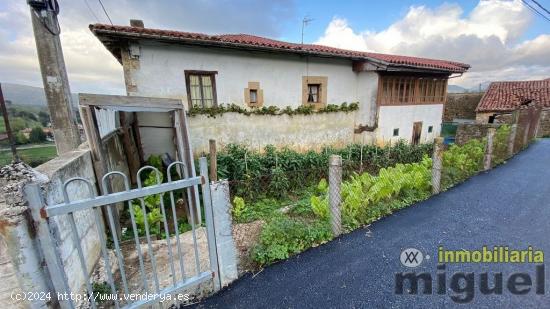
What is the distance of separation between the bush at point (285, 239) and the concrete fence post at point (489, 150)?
6792 mm

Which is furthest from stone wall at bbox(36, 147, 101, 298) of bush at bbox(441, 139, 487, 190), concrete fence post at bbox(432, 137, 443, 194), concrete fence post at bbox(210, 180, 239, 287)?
bush at bbox(441, 139, 487, 190)

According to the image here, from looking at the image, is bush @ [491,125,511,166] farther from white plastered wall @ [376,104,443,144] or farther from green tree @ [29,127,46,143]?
green tree @ [29,127,46,143]

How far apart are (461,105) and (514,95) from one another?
3.61m

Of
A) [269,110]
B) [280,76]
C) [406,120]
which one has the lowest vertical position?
[406,120]

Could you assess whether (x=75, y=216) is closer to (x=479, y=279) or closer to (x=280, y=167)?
(x=280, y=167)

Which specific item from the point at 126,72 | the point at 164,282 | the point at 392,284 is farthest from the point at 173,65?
the point at 392,284

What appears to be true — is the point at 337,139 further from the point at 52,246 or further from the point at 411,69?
the point at 52,246

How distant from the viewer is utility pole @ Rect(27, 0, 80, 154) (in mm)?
4648

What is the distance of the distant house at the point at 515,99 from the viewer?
606 inches

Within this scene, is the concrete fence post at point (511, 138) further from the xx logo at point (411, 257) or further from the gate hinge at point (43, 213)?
the gate hinge at point (43, 213)

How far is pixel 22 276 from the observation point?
5.88 feet

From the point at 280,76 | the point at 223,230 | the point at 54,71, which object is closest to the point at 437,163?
the point at 223,230

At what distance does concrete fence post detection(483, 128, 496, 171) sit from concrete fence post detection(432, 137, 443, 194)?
3.13 metres

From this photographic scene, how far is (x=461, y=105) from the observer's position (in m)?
21.0
